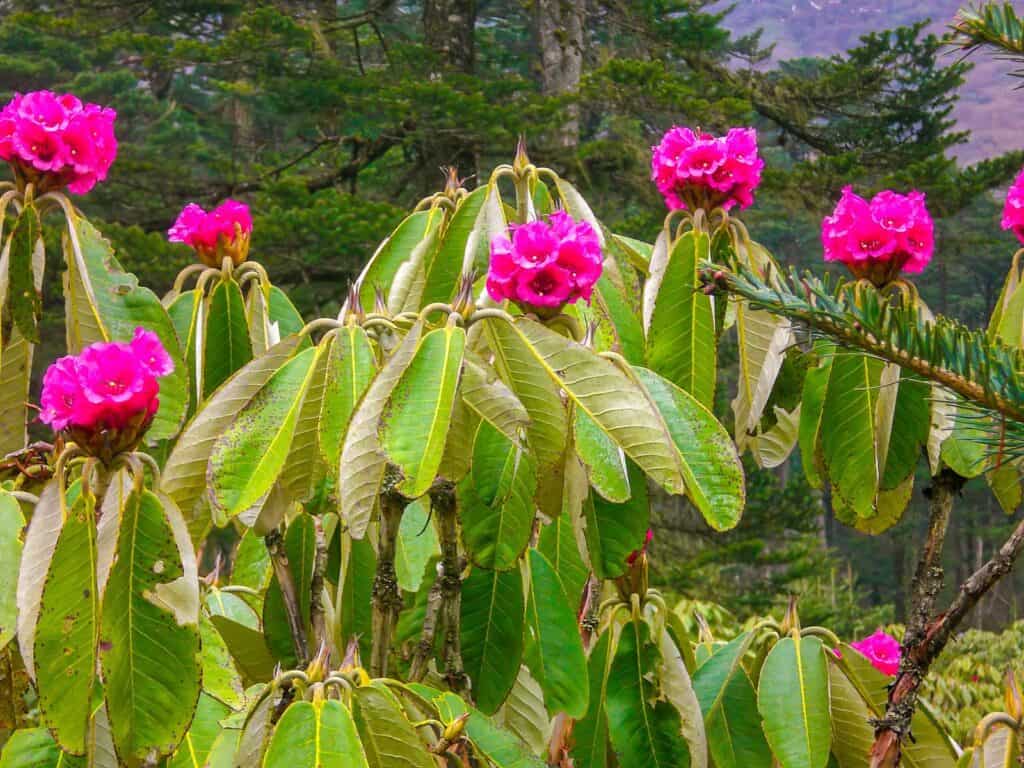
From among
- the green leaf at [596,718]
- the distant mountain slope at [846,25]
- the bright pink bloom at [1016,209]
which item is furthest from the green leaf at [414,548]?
the distant mountain slope at [846,25]

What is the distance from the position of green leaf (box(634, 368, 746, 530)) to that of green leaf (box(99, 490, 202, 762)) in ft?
1.55

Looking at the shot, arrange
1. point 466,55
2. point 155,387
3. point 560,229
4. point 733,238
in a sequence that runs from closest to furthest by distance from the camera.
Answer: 1. point 155,387
2. point 560,229
3. point 733,238
4. point 466,55

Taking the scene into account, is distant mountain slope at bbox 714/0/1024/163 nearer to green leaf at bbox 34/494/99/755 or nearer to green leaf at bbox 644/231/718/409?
green leaf at bbox 644/231/718/409

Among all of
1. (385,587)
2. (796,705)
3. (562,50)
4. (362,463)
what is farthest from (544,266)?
(562,50)

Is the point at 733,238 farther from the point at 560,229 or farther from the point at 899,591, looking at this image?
the point at 899,591

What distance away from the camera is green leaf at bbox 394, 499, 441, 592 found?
4.74 ft

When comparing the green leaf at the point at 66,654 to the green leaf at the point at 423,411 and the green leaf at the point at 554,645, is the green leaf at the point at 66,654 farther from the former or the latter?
the green leaf at the point at 554,645

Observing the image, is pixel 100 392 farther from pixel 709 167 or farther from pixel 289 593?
pixel 709 167

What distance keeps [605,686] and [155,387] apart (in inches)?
27.5

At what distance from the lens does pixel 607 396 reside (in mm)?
1047

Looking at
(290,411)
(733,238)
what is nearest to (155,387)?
(290,411)

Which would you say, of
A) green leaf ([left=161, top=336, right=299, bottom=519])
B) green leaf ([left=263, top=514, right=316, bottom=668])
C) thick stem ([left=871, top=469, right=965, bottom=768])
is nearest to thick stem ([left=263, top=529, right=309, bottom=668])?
green leaf ([left=263, top=514, right=316, bottom=668])

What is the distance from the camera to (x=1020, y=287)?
1.48 meters

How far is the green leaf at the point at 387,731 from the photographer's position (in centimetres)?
98
